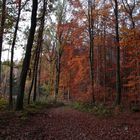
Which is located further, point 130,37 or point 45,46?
point 45,46

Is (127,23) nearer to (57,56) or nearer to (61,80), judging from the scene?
(57,56)

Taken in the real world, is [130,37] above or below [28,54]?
above

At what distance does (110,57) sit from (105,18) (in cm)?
1974

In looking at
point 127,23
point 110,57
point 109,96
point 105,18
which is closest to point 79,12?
point 105,18

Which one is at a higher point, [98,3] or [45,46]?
[98,3]

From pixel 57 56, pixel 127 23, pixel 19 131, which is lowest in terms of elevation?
pixel 19 131

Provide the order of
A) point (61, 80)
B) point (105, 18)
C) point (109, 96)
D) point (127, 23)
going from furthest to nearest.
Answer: point (61, 80), point (109, 96), point (127, 23), point (105, 18)

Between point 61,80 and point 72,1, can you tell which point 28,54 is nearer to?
point 72,1

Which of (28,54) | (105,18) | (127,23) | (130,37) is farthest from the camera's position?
(127,23)

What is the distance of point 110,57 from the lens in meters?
47.1

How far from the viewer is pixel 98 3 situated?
29016 mm

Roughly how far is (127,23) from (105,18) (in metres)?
5.48

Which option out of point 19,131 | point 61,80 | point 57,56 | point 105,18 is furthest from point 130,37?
point 61,80

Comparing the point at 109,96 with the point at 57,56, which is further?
the point at 57,56
